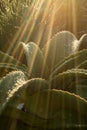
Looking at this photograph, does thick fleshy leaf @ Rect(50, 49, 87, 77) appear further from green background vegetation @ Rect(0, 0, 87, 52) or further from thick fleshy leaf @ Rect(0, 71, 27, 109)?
green background vegetation @ Rect(0, 0, 87, 52)

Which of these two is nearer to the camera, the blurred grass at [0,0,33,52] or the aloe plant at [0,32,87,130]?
the aloe plant at [0,32,87,130]

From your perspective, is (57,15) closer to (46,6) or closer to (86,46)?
(46,6)

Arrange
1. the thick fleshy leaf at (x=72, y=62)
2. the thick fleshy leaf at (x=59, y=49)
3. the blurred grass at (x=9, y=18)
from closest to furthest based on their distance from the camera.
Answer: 1. the thick fleshy leaf at (x=72, y=62)
2. the thick fleshy leaf at (x=59, y=49)
3. the blurred grass at (x=9, y=18)

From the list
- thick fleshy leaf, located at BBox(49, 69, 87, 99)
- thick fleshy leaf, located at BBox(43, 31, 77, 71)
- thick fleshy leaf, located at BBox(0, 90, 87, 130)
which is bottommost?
thick fleshy leaf, located at BBox(0, 90, 87, 130)

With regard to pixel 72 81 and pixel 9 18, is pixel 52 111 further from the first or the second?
pixel 9 18

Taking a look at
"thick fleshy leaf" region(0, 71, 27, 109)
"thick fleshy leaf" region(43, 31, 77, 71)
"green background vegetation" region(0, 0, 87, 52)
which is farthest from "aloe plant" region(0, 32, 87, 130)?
"green background vegetation" region(0, 0, 87, 52)

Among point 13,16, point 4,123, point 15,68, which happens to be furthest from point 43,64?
point 13,16

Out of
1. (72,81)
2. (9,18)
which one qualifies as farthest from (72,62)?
(9,18)

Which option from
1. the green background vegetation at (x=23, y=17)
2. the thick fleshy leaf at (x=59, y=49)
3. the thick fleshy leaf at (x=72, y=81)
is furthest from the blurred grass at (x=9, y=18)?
the thick fleshy leaf at (x=72, y=81)

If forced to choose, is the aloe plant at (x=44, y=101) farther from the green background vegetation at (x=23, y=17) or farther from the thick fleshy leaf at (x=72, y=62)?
the green background vegetation at (x=23, y=17)

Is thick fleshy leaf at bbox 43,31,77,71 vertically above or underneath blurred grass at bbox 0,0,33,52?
underneath

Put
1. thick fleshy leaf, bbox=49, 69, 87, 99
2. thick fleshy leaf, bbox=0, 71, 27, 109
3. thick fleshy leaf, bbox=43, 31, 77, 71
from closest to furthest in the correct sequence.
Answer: thick fleshy leaf, bbox=0, 71, 27, 109, thick fleshy leaf, bbox=49, 69, 87, 99, thick fleshy leaf, bbox=43, 31, 77, 71
